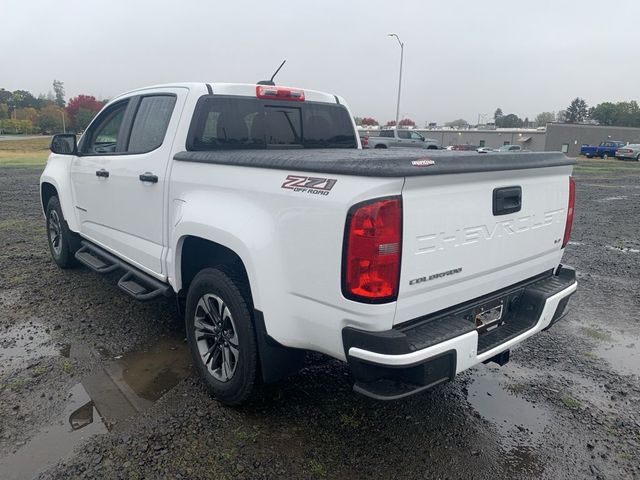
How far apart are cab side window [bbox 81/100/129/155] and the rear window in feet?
3.65

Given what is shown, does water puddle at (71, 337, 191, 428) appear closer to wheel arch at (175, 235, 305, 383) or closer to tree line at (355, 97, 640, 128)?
wheel arch at (175, 235, 305, 383)

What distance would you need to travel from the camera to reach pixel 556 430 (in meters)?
3.09

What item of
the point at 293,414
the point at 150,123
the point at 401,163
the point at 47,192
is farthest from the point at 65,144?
the point at 401,163

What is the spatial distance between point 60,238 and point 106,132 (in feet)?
5.93

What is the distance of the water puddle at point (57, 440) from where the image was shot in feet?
8.71

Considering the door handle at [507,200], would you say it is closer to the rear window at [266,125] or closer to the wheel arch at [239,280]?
the wheel arch at [239,280]

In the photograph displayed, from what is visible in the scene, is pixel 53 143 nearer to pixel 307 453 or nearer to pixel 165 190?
pixel 165 190

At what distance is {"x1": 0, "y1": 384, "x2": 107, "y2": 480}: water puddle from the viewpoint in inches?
105

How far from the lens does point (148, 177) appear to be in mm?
3695

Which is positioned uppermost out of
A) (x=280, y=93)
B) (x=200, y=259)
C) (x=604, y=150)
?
(x=280, y=93)

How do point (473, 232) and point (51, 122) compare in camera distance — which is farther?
point (51, 122)

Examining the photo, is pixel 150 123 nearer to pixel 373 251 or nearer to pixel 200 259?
pixel 200 259

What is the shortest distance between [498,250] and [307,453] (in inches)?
60.7

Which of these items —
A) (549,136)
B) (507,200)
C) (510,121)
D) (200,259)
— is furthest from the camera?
(510,121)
